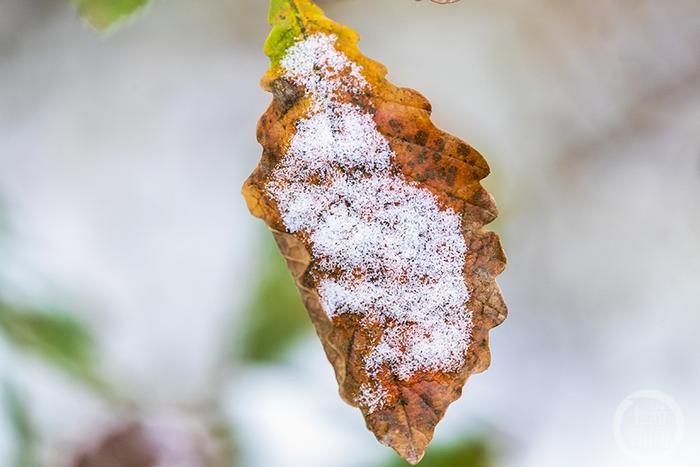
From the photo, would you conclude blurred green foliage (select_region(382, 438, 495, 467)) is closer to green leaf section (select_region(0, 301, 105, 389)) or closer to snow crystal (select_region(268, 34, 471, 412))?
green leaf section (select_region(0, 301, 105, 389))

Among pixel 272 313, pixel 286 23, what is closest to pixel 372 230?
pixel 286 23

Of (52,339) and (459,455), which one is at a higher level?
(52,339)

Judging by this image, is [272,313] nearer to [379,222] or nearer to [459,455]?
[459,455]

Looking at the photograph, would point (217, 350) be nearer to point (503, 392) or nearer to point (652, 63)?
point (503, 392)

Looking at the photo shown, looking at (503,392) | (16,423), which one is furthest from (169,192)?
(503,392)

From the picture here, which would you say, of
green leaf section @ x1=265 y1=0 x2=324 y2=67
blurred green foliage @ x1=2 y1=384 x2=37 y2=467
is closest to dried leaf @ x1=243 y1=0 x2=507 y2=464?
green leaf section @ x1=265 y1=0 x2=324 y2=67
